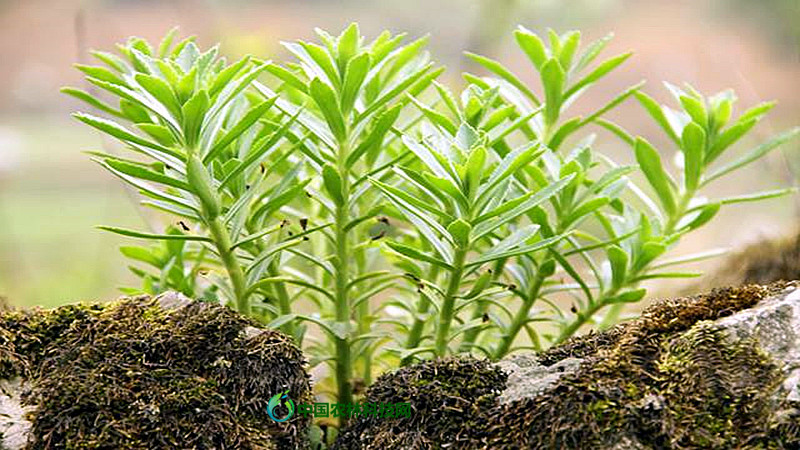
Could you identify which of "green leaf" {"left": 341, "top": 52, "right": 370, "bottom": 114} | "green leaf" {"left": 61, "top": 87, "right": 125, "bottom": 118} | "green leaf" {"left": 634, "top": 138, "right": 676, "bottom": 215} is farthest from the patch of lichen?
"green leaf" {"left": 61, "top": 87, "right": 125, "bottom": 118}

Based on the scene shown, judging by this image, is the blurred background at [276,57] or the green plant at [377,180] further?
the blurred background at [276,57]

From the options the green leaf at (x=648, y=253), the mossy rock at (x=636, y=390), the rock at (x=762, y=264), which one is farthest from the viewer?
the rock at (x=762, y=264)

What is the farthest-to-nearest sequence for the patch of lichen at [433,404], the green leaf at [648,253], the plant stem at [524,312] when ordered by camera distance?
the plant stem at [524,312] → the green leaf at [648,253] → the patch of lichen at [433,404]

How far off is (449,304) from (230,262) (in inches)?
14.2

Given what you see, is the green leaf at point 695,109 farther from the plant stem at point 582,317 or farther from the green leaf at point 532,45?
the plant stem at point 582,317

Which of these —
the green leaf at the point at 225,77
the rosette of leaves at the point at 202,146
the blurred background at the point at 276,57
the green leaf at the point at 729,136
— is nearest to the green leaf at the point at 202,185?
the rosette of leaves at the point at 202,146

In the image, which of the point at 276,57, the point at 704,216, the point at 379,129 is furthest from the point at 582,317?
the point at 276,57

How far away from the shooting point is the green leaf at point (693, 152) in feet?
5.01

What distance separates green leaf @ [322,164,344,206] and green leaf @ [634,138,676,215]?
0.54 meters

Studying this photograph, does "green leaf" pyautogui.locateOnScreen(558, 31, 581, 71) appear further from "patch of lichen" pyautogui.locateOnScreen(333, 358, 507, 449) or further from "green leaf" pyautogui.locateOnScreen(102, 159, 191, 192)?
"green leaf" pyautogui.locateOnScreen(102, 159, 191, 192)

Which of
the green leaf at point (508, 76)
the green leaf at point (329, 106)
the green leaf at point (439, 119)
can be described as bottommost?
the green leaf at point (439, 119)

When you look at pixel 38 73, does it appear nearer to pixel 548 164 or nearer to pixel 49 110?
pixel 49 110

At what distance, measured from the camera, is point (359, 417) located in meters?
1.28

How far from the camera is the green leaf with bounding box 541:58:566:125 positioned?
1.55 m
